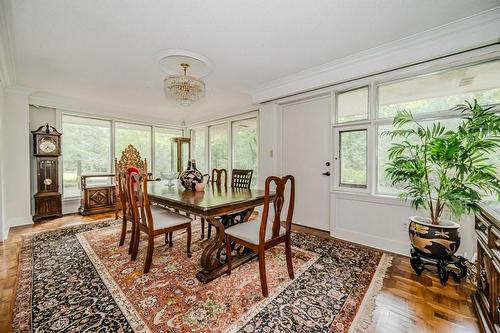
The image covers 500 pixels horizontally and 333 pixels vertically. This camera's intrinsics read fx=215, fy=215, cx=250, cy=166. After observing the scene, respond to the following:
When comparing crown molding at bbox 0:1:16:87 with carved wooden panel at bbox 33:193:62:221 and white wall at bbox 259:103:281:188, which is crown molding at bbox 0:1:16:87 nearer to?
carved wooden panel at bbox 33:193:62:221

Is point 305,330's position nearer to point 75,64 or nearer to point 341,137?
point 341,137

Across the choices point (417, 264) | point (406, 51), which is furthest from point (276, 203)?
point (406, 51)

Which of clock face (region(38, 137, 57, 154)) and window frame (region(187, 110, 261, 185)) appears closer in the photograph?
clock face (region(38, 137, 57, 154))

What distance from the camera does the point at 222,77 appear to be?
3.30 m

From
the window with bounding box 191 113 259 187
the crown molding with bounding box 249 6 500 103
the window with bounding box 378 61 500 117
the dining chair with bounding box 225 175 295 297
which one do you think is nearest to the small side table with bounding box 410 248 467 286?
the dining chair with bounding box 225 175 295 297

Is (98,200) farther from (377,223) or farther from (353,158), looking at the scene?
(377,223)

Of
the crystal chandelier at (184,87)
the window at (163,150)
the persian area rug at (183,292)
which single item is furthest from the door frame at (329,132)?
the window at (163,150)

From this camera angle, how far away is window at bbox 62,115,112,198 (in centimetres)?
446

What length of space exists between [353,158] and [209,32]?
2393 millimetres

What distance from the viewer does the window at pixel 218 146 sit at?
5.44 m

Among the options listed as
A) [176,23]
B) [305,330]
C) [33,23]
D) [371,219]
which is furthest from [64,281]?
[371,219]

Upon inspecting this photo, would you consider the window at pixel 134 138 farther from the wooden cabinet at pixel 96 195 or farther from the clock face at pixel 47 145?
the clock face at pixel 47 145

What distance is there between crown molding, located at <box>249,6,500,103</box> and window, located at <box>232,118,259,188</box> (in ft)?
4.94

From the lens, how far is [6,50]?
243cm
